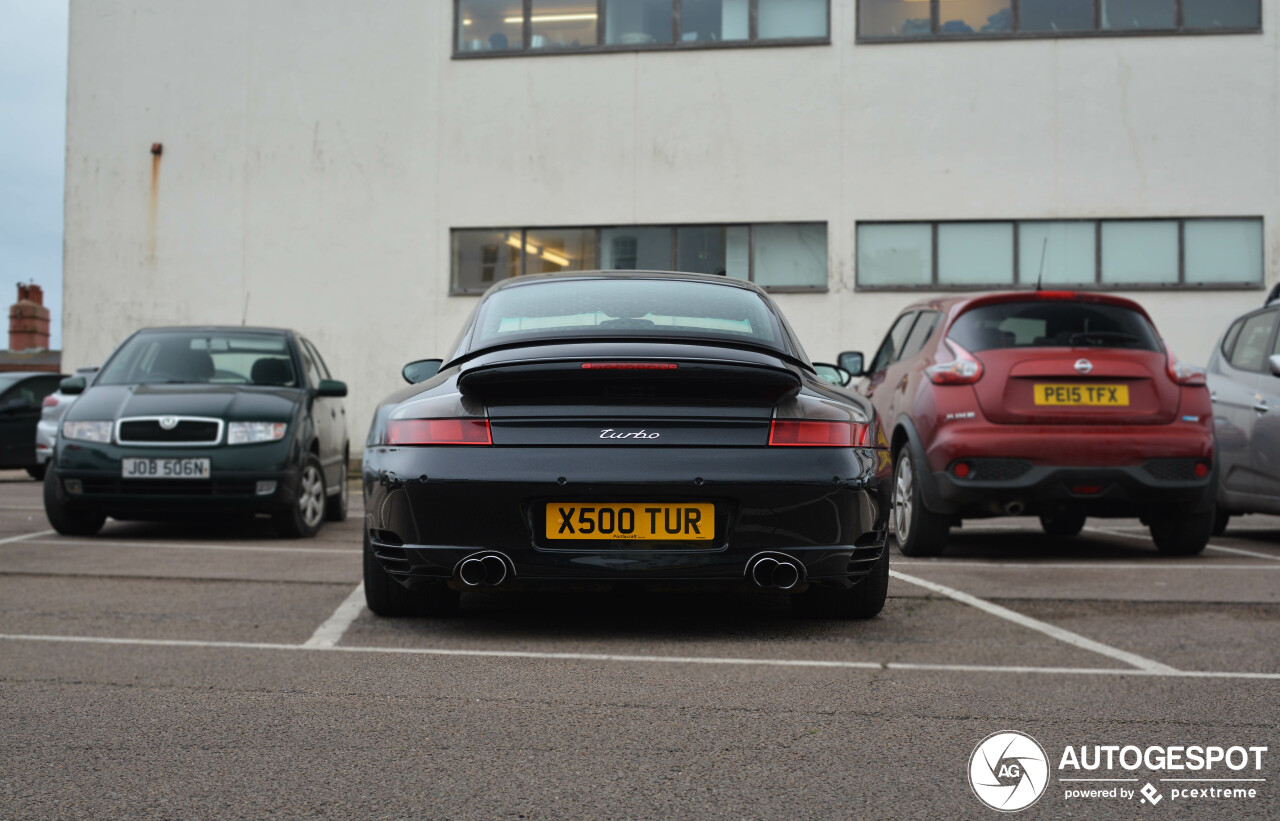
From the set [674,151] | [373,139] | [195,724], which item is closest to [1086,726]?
[195,724]

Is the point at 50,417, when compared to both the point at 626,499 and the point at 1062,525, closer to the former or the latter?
the point at 1062,525

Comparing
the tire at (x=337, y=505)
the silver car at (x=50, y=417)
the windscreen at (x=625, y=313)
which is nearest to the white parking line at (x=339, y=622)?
the windscreen at (x=625, y=313)

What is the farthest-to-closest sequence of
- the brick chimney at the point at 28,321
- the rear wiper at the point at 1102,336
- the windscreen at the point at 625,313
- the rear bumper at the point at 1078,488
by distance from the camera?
1. the brick chimney at the point at 28,321
2. the rear wiper at the point at 1102,336
3. the rear bumper at the point at 1078,488
4. the windscreen at the point at 625,313

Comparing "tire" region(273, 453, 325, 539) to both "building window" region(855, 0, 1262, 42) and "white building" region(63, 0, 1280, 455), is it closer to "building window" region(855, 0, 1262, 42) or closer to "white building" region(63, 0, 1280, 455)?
"white building" region(63, 0, 1280, 455)

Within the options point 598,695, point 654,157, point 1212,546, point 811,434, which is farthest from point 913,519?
point 654,157

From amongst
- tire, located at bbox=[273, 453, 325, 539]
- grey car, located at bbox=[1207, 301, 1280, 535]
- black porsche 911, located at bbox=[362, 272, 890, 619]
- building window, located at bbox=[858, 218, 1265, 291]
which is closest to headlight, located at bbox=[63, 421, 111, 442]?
tire, located at bbox=[273, 453, 325, 539]

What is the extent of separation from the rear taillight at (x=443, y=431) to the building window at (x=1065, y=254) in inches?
565

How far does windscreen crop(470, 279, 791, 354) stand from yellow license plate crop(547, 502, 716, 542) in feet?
2.44

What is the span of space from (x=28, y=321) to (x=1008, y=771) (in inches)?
1557

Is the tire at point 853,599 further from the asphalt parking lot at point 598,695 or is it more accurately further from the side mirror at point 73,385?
the side mirror at point 73,385

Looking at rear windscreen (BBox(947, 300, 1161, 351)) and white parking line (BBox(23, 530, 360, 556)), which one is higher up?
rear windscreen (BBox(947, 300, 1161, 351))

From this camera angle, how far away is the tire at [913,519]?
7727mm

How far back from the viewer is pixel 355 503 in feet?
43.0

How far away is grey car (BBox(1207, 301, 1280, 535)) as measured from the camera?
8.80 m
